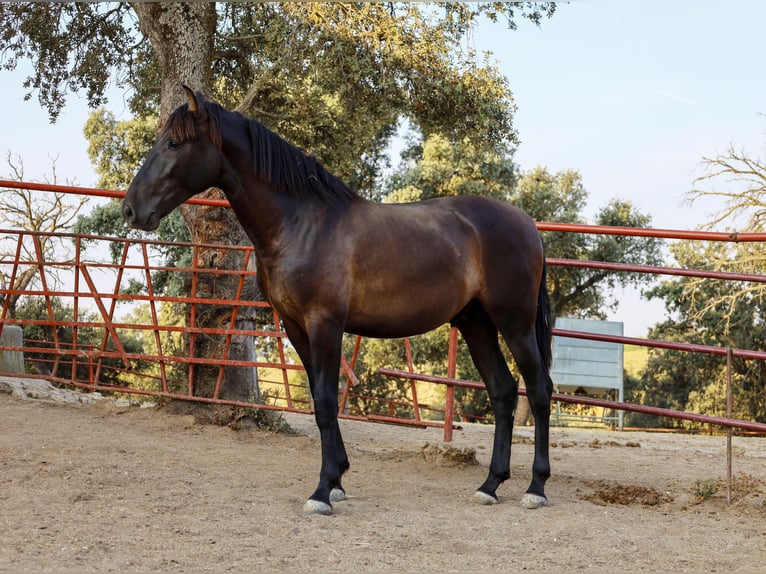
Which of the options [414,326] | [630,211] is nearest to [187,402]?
[414,326]

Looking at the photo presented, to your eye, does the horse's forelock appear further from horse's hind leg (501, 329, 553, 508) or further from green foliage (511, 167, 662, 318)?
green foliage (511, 167, 662, 318)

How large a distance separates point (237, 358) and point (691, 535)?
427cm

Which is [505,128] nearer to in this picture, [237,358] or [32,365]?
[237,358]

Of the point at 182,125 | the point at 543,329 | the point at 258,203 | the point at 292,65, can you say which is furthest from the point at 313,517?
the point at 292,65

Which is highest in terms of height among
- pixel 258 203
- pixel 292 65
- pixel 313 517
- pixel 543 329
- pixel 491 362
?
pixel 292 65

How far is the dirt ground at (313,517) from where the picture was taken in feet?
9.41

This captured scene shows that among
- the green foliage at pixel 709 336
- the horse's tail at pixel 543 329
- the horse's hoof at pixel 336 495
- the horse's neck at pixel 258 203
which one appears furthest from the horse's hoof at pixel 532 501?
the green foliage at pixel 709 336

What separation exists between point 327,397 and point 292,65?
18.7ft

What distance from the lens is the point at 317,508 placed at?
3516mm

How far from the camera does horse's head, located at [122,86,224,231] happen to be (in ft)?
12.0

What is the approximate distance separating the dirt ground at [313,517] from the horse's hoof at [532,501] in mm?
47

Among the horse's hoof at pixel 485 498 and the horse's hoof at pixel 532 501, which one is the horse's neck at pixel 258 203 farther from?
the horse's hoof at pixel 532 501

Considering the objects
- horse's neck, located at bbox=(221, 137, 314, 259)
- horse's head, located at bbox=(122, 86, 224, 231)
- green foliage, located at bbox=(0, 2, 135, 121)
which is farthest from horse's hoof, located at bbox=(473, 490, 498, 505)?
green foliage, located at bbox=(0, 2, 135, 121)

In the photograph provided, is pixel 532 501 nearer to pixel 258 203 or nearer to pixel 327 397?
pixel 327 397
